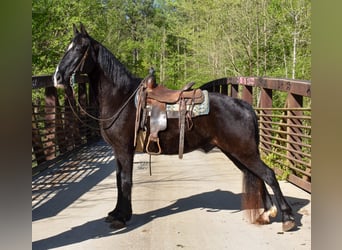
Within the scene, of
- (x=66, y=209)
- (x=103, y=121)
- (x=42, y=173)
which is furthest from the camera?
(x=42, y=173)

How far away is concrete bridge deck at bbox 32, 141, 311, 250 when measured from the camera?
10.8 feet

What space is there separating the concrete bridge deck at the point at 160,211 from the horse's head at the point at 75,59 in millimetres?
1512

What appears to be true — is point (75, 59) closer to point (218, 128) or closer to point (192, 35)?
point (218, 128)

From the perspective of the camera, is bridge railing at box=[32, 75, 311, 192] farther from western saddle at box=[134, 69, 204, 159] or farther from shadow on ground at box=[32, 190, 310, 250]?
shadow on ground at box=[32, 190, 310, 250]

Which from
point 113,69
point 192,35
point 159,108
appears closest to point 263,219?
point 159,108

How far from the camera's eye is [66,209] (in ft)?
14.1

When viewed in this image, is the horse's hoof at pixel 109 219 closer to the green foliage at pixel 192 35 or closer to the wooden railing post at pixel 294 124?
the wooden railing post at pixel 294 124

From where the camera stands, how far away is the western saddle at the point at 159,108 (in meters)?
3.59

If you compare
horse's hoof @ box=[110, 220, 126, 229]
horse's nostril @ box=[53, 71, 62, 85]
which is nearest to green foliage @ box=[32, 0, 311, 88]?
horse's nostril @ box=[53, 71, 62, 85]

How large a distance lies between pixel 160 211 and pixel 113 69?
5.64ft

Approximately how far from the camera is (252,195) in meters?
3.60
